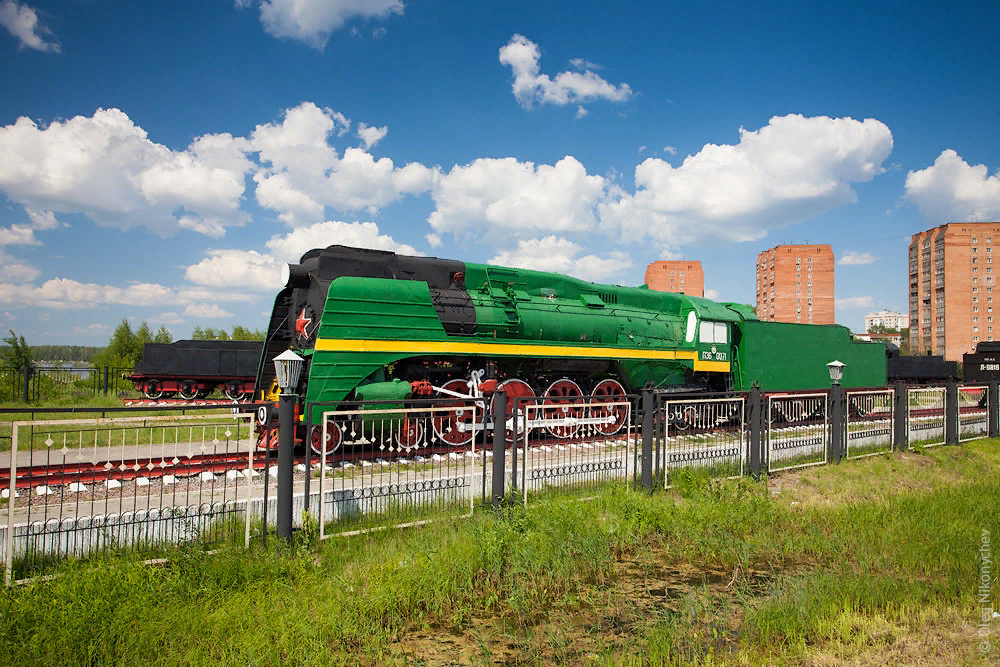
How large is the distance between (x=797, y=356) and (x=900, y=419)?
4.91 m

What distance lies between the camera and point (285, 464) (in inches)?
213

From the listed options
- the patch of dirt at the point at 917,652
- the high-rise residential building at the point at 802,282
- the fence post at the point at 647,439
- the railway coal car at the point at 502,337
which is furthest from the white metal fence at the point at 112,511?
the high-rise residential building at the point at 802,282

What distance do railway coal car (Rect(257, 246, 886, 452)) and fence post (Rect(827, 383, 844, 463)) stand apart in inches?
152

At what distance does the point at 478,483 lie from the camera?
734 centimetres

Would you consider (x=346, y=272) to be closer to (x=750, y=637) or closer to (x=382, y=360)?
(x=382, y=360)

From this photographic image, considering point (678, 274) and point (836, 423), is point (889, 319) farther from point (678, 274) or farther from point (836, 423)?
point (836, 423)

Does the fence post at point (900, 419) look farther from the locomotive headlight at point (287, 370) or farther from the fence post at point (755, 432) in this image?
the locomotive headlight at point (287, 370)

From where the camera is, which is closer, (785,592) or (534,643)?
(534,643)

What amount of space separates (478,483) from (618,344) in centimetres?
703

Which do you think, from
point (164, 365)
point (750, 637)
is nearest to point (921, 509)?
point (750, 637)

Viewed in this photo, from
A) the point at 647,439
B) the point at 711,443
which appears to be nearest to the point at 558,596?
the point at 647,439

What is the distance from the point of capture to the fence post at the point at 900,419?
1184 centimetres

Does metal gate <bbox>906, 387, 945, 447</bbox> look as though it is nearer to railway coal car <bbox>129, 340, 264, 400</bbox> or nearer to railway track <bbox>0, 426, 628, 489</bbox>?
railway track <bbox>0, 426, 628, 489</bbox>

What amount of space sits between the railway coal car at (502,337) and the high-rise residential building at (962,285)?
5599cm
